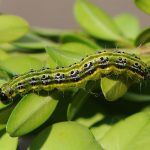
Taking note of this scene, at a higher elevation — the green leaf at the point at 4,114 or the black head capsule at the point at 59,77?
the black head capsule at the point at 59,77

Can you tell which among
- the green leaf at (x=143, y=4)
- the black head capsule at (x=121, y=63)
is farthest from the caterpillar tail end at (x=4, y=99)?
the green leaf at (x=143, y=4)

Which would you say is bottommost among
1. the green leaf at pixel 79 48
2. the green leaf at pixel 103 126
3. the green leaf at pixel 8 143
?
the green leaf at pixel 8 143

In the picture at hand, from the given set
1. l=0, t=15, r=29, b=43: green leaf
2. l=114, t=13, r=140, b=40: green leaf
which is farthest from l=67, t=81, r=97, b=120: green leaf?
l=114, t=13, r=140, b=40: green leaf

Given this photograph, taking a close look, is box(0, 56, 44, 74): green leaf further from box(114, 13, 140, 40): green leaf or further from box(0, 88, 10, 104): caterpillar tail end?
box(114, 13, 140, 40): green leaf

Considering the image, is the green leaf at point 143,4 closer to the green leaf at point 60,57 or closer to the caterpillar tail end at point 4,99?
the green leaf at point 60,57

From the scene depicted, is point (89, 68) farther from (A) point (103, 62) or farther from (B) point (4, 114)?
(B) point (4, 114)
